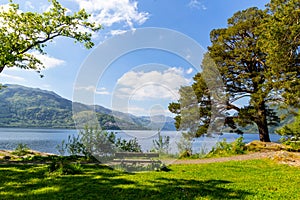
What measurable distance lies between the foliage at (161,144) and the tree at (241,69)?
7480 mm

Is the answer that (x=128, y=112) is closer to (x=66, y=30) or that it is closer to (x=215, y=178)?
(x=215, y=178)

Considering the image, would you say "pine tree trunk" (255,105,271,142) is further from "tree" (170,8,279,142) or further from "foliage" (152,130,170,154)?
"foliage" (152,130,170,154)

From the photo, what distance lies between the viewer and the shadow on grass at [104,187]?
574 centimetres

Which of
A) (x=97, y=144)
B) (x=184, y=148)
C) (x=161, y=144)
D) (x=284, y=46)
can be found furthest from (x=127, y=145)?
(x=284, y=46)

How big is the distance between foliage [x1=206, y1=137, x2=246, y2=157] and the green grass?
5368 millimetres

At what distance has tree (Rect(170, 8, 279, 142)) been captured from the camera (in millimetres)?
19375

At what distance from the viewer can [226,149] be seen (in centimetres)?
1525

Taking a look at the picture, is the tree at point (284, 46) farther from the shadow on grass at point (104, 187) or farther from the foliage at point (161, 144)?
the shadow on grass at point (104, 187)

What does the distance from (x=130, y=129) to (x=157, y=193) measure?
354 inches

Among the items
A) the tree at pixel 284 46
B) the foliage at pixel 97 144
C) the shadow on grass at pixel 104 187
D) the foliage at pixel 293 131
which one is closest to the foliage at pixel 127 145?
the foliage at pixel 97 144

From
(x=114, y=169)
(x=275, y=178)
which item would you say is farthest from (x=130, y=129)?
(x=275, y=178)

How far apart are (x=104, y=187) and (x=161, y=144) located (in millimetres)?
7677

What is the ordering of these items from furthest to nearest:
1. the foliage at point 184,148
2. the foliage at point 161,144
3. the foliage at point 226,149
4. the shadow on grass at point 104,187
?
the foliage at point 226,149
the foliage at point 184,148
the foliage at point 161,144
the shadow on grass at point 104,187

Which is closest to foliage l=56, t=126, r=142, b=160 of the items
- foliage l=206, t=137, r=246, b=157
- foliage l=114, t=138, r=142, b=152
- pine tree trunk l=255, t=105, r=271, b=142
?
foliage l=114, t=138, r=142, b=152
